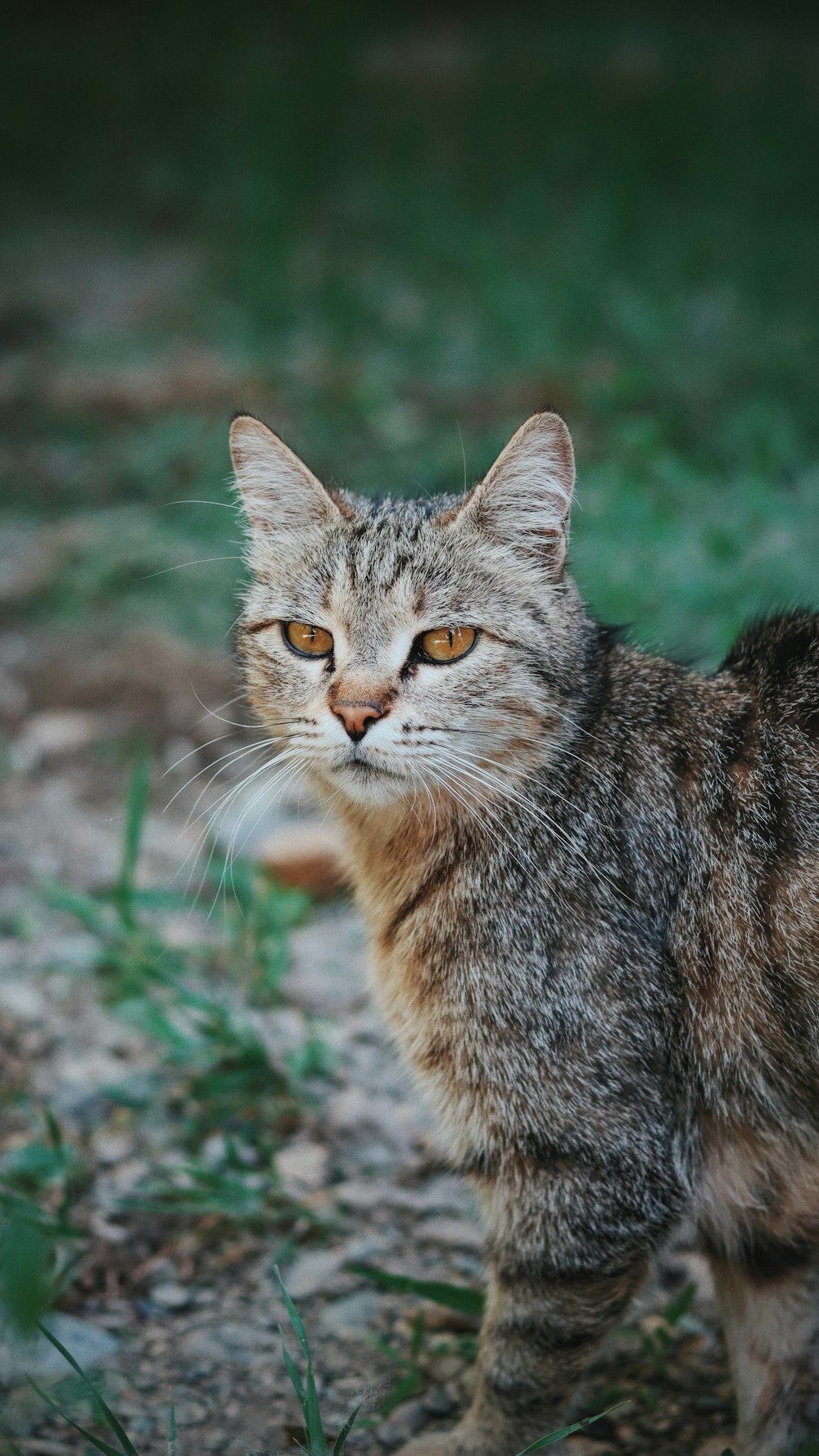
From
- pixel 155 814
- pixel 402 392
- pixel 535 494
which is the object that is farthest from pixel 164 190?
pixel 535 494

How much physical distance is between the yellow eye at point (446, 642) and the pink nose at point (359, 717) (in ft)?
0.75

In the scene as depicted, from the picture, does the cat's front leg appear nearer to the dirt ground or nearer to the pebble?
the dirt ground

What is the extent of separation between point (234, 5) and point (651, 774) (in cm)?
783

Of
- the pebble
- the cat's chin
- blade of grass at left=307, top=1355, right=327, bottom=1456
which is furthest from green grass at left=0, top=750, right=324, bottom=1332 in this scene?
the cat's chin

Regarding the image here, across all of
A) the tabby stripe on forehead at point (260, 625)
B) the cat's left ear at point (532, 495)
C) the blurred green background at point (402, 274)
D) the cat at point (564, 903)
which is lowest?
the cat at point (564, 903)

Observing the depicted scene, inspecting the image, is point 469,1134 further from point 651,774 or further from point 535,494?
point 535,494

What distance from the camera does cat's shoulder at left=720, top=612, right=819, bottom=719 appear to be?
2662 mm

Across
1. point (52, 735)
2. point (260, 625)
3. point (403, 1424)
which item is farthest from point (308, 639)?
point (52, 735)

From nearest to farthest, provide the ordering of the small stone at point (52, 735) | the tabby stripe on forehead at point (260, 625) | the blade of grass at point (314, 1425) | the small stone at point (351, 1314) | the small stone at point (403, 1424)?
the blade of grass at point (314, 1425)
the small stone at point (403, 1424)
the tabby stripe on forehead at point (260, 625)
the small stone at point (351, 1314)
the small stone at point (52, 735)

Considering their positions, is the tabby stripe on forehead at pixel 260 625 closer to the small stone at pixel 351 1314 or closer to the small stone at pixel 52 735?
the small stone at pixel 351 1314

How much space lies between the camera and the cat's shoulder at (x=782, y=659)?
8.73 ft

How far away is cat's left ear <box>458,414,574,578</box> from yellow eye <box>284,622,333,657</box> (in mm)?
415

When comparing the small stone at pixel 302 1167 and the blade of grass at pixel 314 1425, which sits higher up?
the small stone at pixel 302 1167

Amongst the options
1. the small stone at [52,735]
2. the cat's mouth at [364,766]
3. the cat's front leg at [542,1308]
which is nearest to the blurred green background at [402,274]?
the small stone at [52,735]
